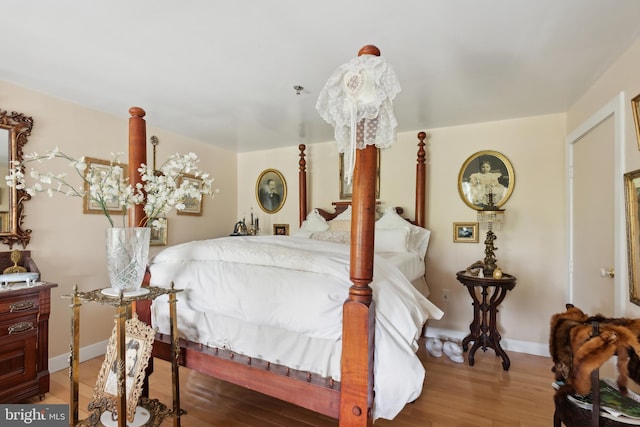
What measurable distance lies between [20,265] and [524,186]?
4637mm

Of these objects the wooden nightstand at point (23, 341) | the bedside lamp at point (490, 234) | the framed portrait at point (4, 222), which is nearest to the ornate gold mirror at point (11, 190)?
the framed portrait at point (4, 222)

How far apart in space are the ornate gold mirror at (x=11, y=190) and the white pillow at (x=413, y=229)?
3167 mm

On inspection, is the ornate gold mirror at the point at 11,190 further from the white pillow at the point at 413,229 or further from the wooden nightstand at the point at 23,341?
the white pillow at the point at 413,229

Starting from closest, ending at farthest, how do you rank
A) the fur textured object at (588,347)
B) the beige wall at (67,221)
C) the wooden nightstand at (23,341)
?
the fur textured object at (588,347), the wooden nightstand at (23,341), the beige wall at (67,221)

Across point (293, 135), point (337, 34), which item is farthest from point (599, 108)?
point (293, 135)

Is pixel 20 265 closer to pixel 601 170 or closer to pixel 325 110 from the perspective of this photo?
pixel 325 110

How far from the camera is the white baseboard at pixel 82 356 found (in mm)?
2656

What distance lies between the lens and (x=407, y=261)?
270 cm

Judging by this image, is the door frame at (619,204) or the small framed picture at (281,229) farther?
the small framed picture at (281,229)

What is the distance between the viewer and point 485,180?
3314mm

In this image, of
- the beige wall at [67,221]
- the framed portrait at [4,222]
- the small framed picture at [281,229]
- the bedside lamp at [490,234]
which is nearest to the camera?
the framed portrait at [4,222]

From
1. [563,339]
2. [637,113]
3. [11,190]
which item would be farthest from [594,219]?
[11,190]

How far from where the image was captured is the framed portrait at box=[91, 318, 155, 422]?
172 centimetres

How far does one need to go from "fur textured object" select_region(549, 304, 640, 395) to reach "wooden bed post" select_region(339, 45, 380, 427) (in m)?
0.90
